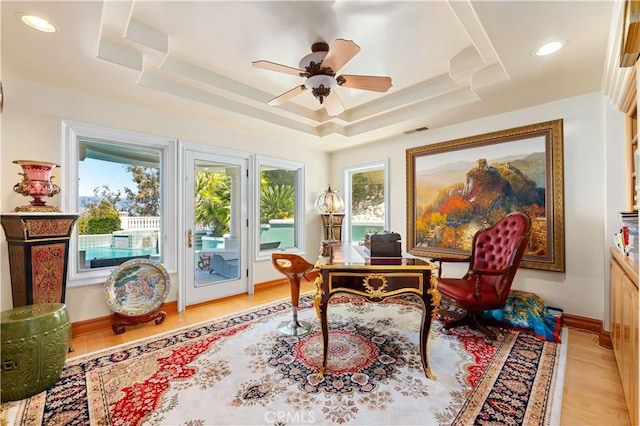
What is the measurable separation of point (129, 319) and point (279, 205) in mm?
2652

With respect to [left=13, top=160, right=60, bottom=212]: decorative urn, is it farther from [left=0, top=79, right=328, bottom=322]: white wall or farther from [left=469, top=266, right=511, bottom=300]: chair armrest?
[left=469, top=266, right=511, bottom=300]: chair armrest

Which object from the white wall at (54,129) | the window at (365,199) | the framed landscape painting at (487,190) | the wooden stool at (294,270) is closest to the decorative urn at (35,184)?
A: the white wall at (54,129)

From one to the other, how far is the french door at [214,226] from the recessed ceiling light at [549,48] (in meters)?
3.62

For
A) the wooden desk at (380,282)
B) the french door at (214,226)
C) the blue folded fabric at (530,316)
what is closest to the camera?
the wooden desk at (380,282)

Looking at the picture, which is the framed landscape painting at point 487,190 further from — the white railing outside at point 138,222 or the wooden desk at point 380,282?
the white railing outside at point 138,222

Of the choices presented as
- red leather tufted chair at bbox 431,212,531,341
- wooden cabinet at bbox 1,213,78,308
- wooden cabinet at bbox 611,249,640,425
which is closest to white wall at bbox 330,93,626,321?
red leather tufted chair at bbox 431,212,531,341

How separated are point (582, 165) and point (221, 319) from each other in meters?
4.32

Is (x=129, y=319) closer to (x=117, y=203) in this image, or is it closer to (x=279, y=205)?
(x=117, y=203)

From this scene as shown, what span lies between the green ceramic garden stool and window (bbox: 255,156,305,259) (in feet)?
8.54

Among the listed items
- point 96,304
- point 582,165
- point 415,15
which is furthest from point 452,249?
point 96,304

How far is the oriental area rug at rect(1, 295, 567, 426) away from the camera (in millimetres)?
1650

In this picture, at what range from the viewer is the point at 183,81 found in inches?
115

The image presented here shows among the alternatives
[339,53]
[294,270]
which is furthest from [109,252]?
[339,53]

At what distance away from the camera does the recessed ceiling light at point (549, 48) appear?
202 cm
